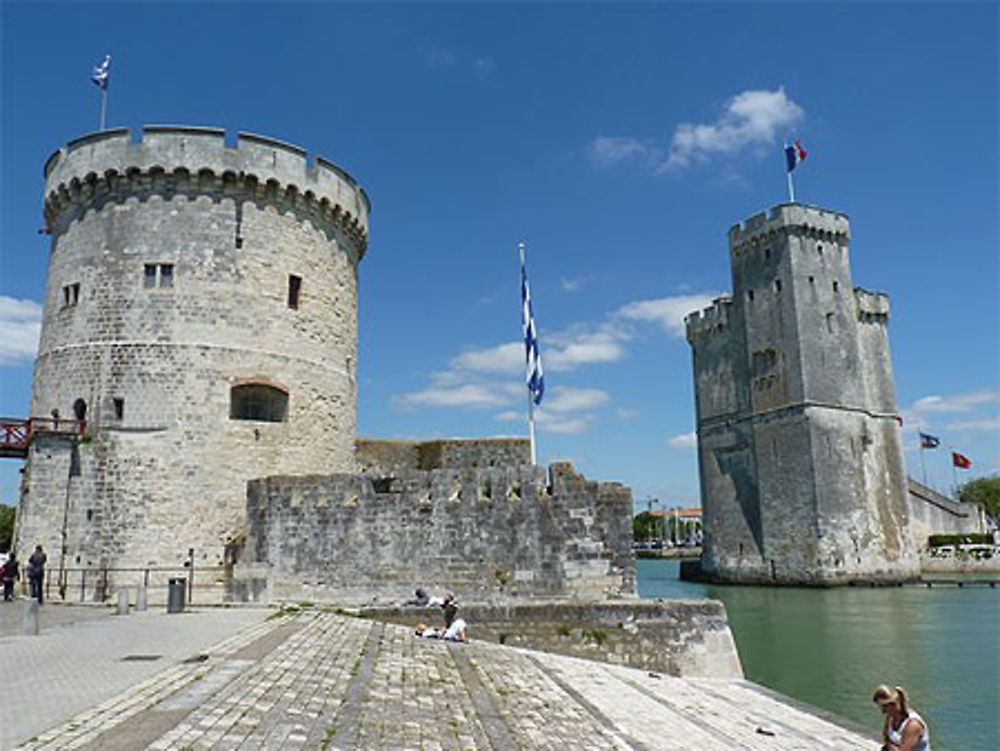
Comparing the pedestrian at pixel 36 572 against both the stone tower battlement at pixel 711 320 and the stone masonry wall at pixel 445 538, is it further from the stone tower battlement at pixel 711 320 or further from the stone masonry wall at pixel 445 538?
the stone tower battlement at pixel 711 320

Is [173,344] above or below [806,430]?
below

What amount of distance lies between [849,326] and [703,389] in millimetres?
9944

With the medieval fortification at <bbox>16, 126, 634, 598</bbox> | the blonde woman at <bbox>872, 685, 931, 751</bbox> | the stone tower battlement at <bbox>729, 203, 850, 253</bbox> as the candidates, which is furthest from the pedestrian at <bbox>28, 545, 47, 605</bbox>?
the stone tower battlement at <bbox>729, 203, 850, 253</bbox>

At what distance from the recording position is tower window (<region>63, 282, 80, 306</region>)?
17.0 meters

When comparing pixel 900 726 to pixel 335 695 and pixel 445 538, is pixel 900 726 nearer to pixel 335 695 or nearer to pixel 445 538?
pixel 335 695

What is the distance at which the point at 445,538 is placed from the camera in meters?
13.9

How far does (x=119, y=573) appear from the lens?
15336mm

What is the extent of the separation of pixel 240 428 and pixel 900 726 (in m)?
14.3

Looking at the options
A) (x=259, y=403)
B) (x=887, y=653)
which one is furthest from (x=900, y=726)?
(x=259, y=403)

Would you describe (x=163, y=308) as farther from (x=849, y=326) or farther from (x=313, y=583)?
(x=849, y=326)

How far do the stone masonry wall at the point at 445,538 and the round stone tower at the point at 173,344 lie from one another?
2547 mm

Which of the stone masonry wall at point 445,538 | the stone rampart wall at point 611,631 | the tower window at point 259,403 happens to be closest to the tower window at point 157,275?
the tower window at point 259,403

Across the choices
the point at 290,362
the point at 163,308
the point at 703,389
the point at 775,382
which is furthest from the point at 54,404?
the point at 703,389

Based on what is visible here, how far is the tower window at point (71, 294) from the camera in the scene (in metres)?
17.0
